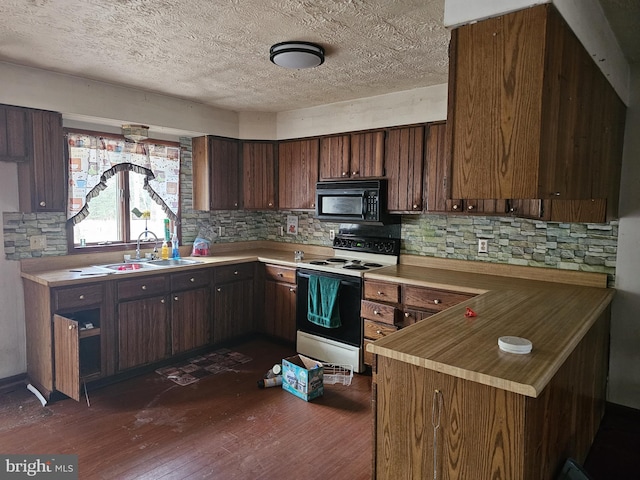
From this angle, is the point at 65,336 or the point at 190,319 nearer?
the point at 65,336

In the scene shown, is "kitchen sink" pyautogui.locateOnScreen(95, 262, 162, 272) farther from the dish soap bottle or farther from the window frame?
the dish soap bottle

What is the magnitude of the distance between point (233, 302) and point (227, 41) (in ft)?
8.10

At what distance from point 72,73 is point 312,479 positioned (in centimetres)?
330

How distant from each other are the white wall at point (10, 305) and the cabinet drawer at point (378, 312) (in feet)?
8.93

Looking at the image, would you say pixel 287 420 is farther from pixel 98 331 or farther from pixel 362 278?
pixel 98 331

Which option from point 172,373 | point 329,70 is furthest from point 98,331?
point 329,70

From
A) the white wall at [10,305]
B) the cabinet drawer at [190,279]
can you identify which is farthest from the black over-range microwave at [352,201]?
the white wall at [10,305]

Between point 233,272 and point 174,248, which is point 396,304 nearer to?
point 233,272

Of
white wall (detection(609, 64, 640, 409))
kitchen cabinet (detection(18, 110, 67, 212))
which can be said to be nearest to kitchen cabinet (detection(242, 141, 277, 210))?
kitchen cabinet (detection(18, 110, 67, 212))

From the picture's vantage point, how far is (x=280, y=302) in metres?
4.16

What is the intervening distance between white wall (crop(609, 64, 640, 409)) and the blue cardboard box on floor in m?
2.10

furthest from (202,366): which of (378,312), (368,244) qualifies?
(368,244)

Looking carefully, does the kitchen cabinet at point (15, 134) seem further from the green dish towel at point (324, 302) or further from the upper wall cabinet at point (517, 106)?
the upper wall cabinet at point (517, 106)

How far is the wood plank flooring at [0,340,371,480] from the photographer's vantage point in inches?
89.6
